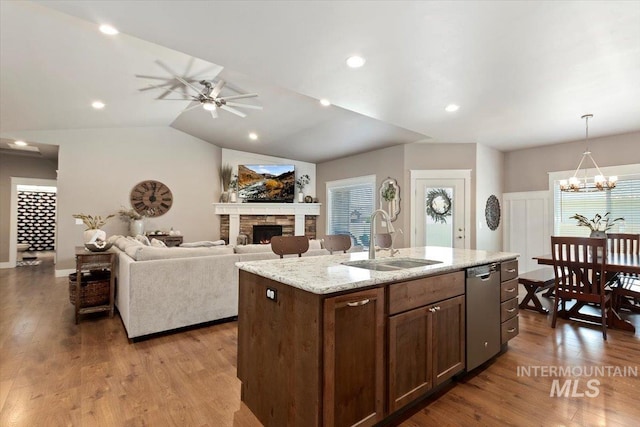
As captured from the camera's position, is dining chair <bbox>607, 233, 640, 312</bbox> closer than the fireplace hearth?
Yes

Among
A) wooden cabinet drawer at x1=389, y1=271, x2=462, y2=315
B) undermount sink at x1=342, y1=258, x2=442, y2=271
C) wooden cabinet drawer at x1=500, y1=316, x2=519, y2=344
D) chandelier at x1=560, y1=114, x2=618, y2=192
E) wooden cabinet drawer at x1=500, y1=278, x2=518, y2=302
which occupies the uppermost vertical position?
chandelier at x1=560, y1=114, x2=618, y2=192

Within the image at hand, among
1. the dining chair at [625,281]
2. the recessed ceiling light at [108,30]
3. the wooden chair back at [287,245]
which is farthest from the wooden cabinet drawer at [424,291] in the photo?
the recessed ceiling light at [108,30]

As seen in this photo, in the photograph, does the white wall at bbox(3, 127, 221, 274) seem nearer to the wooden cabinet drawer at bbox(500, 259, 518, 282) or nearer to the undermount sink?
the undermount sink

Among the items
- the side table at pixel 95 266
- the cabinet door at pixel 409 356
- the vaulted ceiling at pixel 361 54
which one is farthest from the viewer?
the side table at pixel 95 266

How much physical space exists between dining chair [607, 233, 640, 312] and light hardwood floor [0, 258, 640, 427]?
622 mm

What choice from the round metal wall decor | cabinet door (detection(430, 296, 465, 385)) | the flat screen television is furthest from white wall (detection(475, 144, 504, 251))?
the flat screen television

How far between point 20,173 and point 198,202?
4175 millimetres

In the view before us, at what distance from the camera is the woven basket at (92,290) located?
11.6ft

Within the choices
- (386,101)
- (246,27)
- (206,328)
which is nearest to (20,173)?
(206,328)

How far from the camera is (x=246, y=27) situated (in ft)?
7.60

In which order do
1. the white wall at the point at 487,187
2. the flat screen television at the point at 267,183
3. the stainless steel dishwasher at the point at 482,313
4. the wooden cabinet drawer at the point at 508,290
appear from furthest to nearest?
1. the flat screen television at the point at 267,183
2. the white wall at the point at 487,187
3. the wooden cabinet drawer at the point at 508,290
4. the stainless steel dishwasher at the point at 482,313

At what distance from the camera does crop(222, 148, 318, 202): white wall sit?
303 inches

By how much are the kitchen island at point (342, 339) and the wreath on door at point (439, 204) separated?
387cm

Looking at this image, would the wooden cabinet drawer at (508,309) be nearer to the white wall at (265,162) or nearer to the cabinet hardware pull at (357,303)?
the cabinet hardware pull at (357,303)
